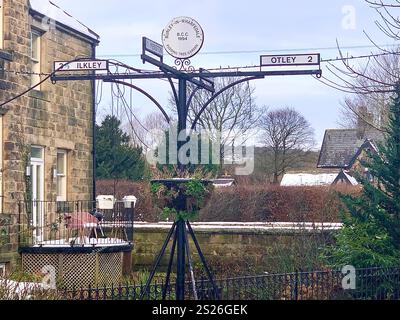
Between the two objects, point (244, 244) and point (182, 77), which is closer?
point (182, 77)

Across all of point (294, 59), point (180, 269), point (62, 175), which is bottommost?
point (180, 269)

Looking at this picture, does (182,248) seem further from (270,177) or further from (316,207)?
(270,177)

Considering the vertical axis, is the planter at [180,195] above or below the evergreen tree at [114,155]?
below

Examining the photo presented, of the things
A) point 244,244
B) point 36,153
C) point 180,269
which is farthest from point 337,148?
point 180,269

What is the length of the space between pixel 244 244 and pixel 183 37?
10.6 m

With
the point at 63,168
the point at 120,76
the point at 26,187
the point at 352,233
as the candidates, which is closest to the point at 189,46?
the point at 120,76

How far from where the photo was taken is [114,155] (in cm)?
3425

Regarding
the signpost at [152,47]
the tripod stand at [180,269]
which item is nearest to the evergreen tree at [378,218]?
the tripod stand at [180,269]

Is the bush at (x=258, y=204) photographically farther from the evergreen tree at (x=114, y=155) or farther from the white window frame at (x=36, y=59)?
the white window frame at (x=36, y=59)

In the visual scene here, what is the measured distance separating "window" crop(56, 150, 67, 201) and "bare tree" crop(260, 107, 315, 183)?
2700cm

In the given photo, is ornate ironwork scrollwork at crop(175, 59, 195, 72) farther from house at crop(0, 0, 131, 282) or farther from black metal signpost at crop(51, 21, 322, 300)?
house at crop(0, 0, 131, 282)

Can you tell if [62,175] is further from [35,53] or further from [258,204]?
[258,204]

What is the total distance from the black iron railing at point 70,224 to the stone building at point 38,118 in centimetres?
22

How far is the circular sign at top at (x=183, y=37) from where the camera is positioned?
36.8 feet
